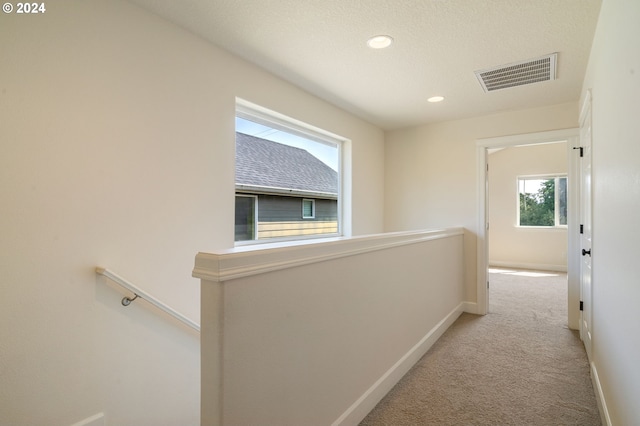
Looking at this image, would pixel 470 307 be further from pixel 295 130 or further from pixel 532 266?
pixel 532 266

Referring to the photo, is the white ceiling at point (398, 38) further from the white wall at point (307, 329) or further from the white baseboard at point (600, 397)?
the white baseboard at point (600, 397)

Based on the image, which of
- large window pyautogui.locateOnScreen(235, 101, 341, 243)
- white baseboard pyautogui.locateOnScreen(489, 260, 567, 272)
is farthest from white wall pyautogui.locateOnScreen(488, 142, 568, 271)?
large window pyautogui.locateOnScreen(235, 101, 341, 243)

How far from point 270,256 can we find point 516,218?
24.5 feet

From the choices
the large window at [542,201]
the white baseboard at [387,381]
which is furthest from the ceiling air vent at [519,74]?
the large window at [542,201]

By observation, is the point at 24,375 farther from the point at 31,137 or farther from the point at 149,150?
the point at 149,150

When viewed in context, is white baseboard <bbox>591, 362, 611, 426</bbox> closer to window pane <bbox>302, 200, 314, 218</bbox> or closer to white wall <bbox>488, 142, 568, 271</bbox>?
window pane <bbox>302, 200, 314, 218</bbox>

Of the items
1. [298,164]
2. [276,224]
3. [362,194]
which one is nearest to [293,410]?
[276,224]

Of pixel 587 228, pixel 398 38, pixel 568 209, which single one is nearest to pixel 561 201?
pixel 568 209

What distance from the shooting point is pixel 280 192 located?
3152mm

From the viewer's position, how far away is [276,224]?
3.11m

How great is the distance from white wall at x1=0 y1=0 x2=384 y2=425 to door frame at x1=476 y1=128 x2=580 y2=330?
120 inches

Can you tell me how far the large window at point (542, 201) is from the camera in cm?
678

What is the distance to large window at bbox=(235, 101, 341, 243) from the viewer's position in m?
2.79

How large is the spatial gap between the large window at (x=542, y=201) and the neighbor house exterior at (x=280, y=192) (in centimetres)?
541
